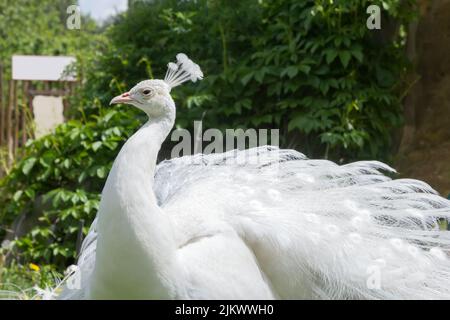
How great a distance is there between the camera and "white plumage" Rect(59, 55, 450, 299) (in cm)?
210

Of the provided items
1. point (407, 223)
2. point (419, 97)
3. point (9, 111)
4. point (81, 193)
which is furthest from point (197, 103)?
point (9, 111)

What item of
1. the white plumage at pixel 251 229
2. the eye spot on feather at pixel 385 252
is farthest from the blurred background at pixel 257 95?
the eye spot on feather at pixel 385 252

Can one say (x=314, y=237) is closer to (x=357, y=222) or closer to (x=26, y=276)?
(x=357, y=222)

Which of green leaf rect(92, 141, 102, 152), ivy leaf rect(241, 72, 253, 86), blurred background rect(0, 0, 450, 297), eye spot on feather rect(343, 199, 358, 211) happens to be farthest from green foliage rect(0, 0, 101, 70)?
eye spot on feather rect(343, 199, 358, 211)

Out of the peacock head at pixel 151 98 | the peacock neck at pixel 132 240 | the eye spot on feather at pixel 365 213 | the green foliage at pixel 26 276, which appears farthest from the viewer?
the green foliage at pixel 26 276

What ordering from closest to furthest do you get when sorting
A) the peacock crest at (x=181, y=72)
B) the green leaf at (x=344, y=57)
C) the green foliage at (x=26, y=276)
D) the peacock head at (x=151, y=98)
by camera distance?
the peacock head at (x=151, y=98)
the peacock crest at (x=181, y=72)
the green foliage at (x=26, y=276)
the green leaf at (x=344, y=57)

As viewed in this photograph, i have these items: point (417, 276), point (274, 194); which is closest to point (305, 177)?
point (274, 194)

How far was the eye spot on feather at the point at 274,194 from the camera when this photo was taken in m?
2.62

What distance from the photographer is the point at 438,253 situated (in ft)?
8.65

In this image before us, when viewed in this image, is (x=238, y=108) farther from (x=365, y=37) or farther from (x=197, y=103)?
(x=365, y=37)

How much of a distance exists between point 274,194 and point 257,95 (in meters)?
2.29

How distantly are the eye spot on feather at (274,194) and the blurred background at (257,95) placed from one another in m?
1.84

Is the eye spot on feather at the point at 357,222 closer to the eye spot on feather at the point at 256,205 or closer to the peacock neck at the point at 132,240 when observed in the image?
the eye spot on feather at the point at 256,205
